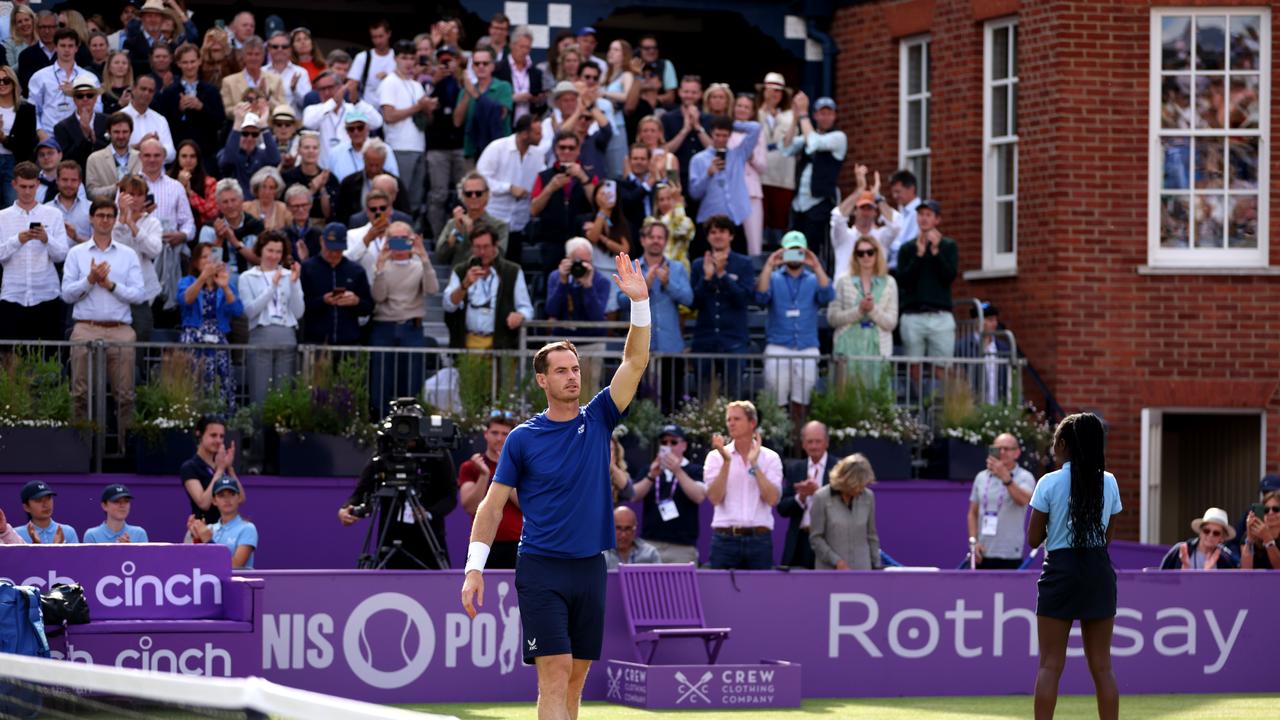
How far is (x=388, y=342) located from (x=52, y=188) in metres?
3.03

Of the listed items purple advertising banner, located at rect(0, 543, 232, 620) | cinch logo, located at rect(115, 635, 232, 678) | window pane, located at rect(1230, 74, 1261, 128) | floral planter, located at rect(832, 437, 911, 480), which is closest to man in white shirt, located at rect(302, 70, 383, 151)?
floral planter, located at rect(832, 437, 911, 480)

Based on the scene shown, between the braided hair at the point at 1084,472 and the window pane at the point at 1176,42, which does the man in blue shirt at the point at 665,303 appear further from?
the braided hair at the point at 1084,472

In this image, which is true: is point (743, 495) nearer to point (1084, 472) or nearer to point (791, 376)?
point (791, 376)

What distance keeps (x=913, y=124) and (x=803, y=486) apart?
300 inches

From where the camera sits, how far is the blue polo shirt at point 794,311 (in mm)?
18062

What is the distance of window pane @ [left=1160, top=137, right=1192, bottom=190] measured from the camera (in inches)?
790

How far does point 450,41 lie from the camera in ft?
66.6

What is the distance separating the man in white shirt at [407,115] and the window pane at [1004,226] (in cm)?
581

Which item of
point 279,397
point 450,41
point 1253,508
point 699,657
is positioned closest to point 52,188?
point 279,397

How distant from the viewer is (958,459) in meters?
18.3

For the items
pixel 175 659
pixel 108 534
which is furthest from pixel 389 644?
pixel 108 534

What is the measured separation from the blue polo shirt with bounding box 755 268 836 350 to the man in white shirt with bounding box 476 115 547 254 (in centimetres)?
244

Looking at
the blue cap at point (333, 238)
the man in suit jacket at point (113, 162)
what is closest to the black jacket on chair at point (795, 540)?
the blue cap at point (333, 238)

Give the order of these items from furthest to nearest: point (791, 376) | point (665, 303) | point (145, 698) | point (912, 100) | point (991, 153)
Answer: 1. point (912, 100)
2. point (991, 153)
3. point (791, 376)
4. point (665, 303)
5. point (145, 698)
